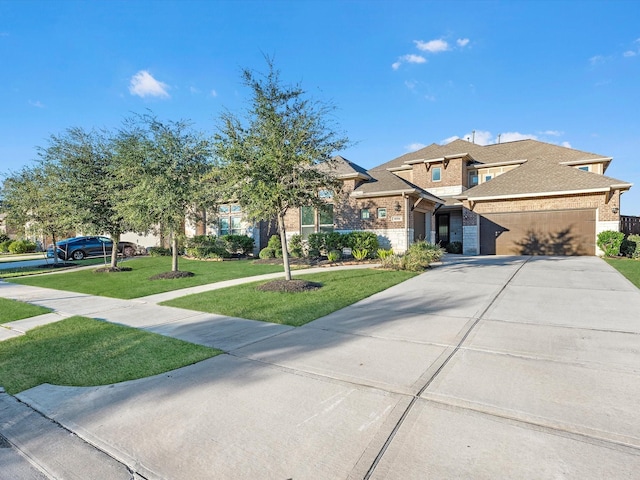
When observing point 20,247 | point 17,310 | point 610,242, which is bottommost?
point 17,310

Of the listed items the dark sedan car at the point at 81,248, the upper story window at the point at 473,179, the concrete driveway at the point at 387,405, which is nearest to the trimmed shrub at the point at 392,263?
the concrete driveway at the point at 387,405

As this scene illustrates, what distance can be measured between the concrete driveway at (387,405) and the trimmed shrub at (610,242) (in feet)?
42.7

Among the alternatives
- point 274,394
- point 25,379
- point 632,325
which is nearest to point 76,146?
point 25,379

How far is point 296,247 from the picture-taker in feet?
59.0

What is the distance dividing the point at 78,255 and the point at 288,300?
20.1 metres

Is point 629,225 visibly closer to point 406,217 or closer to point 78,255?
point 406,217

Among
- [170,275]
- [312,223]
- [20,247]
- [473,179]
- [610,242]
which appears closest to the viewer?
[170,275]

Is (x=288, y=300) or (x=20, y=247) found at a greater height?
(x=20, y=247)

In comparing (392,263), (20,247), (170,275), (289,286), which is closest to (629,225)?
(392,263)

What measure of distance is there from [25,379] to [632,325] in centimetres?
848

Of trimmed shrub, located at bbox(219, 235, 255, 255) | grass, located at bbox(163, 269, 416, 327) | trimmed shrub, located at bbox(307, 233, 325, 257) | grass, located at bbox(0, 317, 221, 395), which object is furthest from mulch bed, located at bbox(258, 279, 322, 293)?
trimmed shrub, located at bbox(219, 235, 255, 255)

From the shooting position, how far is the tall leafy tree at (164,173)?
1181 centimetres

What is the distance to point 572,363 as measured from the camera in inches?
155

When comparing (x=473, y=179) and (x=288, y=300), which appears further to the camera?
(x=473, y=179)
